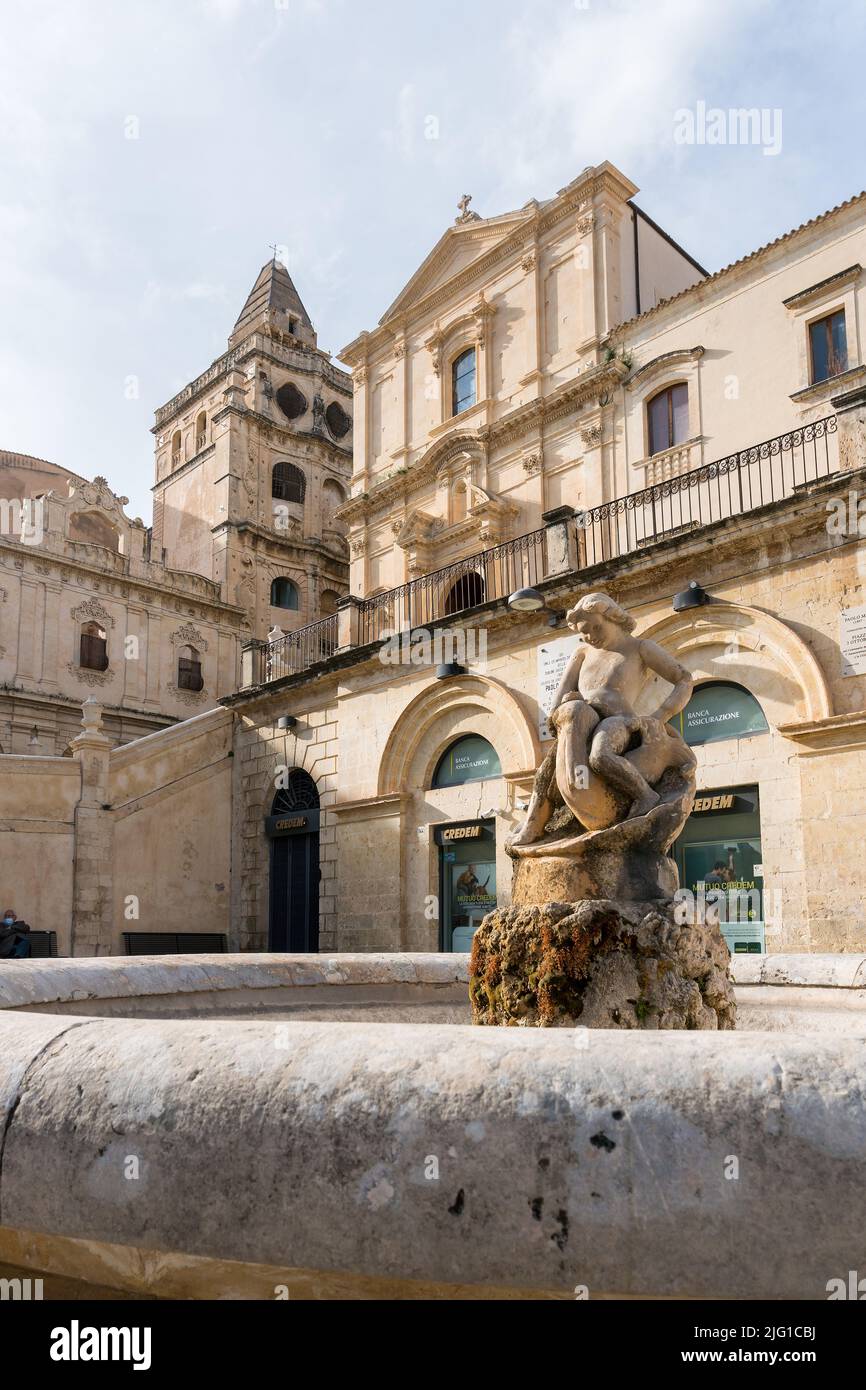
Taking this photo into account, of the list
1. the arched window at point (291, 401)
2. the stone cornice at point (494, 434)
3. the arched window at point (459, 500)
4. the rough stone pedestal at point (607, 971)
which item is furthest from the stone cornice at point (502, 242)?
the rough stone pedestal at point (607, 971)

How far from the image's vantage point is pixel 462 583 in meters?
22.2

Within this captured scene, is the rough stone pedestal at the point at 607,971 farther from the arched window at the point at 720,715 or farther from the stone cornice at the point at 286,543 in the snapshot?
the stone cornice at the point at 286,543

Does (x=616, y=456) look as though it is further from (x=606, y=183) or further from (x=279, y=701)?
(x=279, y=701)

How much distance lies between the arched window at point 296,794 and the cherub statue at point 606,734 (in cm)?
1410

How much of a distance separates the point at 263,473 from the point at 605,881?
34.1 meters

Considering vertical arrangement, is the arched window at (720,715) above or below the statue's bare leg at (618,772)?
above

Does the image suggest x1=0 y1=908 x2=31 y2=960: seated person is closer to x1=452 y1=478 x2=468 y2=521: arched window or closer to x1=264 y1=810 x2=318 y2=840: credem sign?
x1=264 y1=810 x2=318 y2=840: credem sign

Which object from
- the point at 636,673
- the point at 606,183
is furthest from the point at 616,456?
the point at 636,673

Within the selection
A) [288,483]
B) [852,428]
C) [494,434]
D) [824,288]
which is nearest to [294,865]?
[494,434]

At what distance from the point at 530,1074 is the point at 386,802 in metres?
15.8

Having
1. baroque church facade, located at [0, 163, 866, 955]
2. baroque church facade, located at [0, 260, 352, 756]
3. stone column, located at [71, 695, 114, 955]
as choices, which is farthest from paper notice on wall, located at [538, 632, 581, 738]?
baroque church facade, located at [0, 260, 352, 756]

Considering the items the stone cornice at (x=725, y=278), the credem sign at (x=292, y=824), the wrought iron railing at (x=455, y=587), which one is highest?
the stone cornice at (x=725, y=278)

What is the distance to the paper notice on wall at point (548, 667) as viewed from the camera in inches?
601
